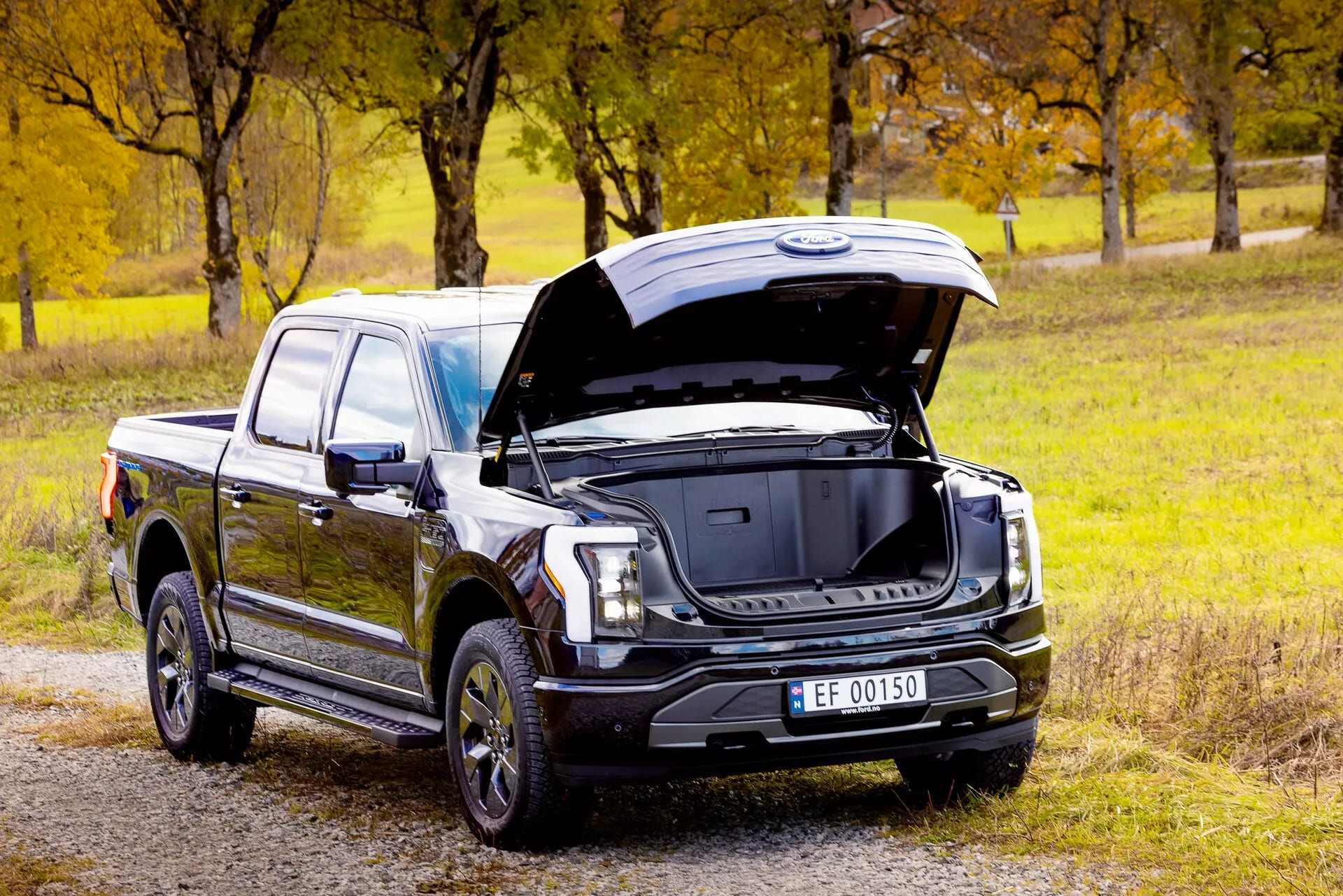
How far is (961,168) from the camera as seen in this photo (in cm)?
5934

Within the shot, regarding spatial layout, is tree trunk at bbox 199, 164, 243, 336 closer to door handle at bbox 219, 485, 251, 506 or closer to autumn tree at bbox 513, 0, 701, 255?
autumn tree at bbox 513, 0, 701, 255

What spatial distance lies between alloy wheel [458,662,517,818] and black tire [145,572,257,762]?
2174 mm

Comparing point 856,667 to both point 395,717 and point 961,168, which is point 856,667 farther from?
point 961,168

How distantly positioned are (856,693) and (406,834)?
176cm

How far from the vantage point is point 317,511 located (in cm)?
673

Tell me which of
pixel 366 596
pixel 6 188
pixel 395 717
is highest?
pixel 6 188

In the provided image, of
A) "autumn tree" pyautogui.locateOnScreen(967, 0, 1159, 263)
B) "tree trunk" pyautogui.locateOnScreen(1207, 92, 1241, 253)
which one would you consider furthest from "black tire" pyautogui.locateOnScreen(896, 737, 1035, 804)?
"tree trunk" pyautogui.locateOnScreen(1207, 92, 1241, 253)

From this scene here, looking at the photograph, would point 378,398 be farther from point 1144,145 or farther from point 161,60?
point 1144,145

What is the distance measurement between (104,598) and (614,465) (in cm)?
702

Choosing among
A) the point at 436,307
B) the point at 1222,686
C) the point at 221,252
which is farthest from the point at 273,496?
the point at 221,252

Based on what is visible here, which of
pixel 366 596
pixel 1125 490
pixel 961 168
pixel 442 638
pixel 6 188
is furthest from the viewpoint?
pixel 961 168

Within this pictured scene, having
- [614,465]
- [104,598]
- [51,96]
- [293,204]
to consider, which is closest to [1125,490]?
[104,598]

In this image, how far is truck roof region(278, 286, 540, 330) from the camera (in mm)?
6641

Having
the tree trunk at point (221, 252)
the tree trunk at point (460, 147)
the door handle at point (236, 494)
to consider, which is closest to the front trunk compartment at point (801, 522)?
the door handle at point (236, 494)
